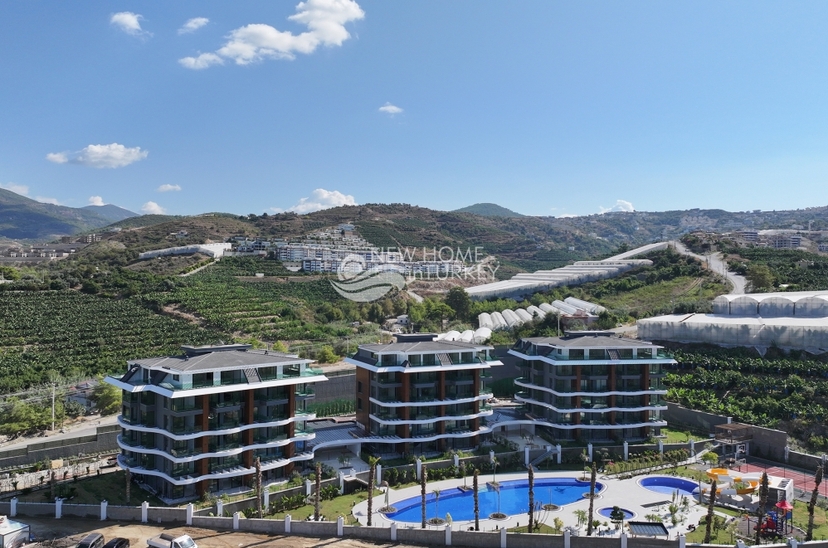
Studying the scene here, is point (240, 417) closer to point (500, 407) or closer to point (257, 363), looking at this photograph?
point (257, 363)

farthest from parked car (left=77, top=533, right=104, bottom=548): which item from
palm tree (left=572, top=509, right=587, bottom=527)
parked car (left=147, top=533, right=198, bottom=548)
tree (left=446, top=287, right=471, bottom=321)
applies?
tree (left=446, top=287, right=471, bottom=321)

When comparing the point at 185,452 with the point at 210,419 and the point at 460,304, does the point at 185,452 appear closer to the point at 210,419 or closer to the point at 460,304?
the point at 210,419

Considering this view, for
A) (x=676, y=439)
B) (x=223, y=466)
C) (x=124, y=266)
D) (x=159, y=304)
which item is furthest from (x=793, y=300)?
(x=124, y=266)

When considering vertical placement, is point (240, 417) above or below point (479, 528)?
above

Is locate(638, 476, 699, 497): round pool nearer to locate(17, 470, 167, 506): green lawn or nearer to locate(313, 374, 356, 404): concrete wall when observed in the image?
locate(313, 374, 356, 404): concrete wall

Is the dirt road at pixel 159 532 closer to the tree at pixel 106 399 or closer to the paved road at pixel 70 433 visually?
the paved road at pixel 70 433

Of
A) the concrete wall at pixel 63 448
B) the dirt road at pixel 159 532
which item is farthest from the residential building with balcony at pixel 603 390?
the concrete wall at pixel 63 448

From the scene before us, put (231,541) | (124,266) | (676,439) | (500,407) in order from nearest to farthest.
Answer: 1. (231,541)
2. (676,439)
3. (500,407)
4. (124,266)
